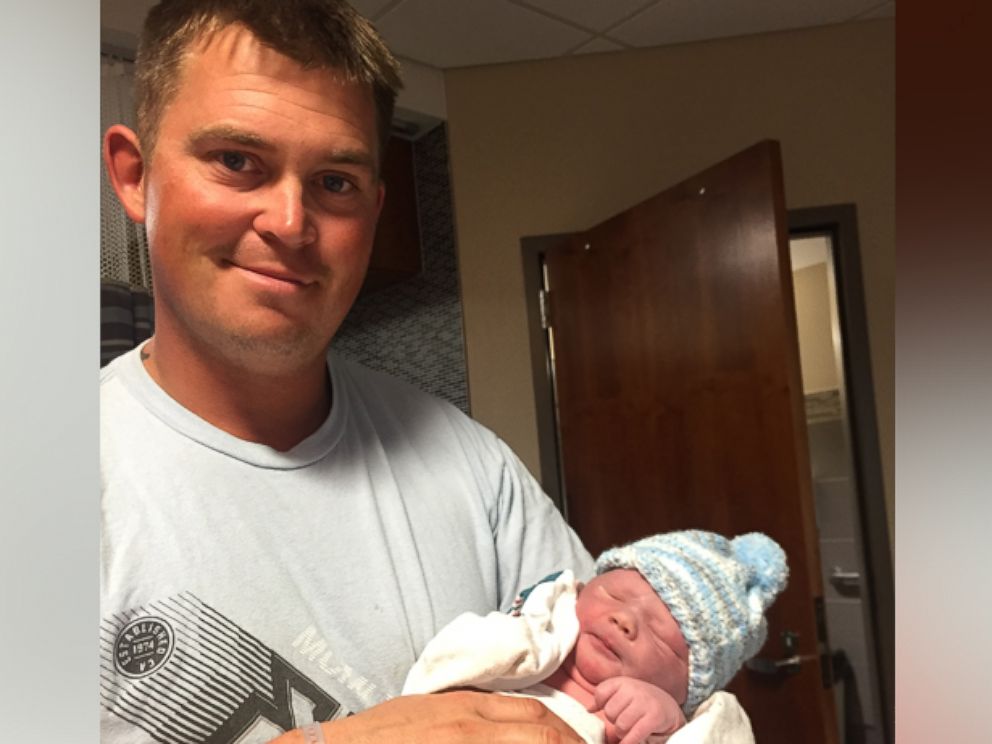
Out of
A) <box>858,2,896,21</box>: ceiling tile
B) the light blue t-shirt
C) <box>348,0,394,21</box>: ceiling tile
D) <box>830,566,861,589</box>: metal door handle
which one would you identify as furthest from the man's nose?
<box>830,566,861,589</box>: metal door handle

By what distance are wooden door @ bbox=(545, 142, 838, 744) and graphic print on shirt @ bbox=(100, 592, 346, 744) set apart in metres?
0.85

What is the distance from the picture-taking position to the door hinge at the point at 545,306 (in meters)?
1.46

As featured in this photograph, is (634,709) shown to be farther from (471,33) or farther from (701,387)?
(471,33)

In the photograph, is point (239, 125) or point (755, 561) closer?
point (239, 125)

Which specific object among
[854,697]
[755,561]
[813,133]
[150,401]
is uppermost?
[813,133]

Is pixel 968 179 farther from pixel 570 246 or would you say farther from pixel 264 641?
pixel 570 246

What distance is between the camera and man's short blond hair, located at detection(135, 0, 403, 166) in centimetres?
45

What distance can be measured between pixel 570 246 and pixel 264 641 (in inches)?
43.5

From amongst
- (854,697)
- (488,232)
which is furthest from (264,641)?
(854,697)

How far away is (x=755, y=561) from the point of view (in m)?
0.60

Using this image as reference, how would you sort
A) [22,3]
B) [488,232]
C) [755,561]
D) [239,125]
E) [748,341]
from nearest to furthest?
[22,3] → [239,125] → [755,561] → [748,341] → [488,232]

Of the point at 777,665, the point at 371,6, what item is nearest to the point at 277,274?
the point at 371,6

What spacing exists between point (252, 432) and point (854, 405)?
1228 mm

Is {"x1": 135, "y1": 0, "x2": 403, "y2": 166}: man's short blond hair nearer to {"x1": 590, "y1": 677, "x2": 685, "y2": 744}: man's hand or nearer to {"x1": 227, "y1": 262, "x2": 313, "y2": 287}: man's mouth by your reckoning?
{"x1": 227, "y1": 262, "x2": 313, "y2": 287}: man's mouth
